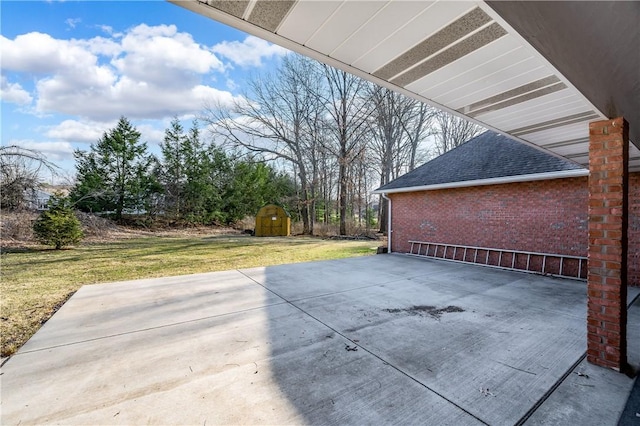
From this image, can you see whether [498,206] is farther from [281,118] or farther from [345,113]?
[281,118]

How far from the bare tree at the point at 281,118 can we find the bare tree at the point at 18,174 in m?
9.85

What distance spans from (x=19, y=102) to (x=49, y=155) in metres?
2.19

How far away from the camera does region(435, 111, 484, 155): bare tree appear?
23344mm

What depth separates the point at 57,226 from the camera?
10.5 metres

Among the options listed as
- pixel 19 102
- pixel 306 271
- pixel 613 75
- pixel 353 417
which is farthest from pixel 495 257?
pixel 19 102

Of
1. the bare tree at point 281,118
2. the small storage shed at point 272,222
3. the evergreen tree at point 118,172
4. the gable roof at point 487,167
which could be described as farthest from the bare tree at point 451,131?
the evergreen tree at point 118,172

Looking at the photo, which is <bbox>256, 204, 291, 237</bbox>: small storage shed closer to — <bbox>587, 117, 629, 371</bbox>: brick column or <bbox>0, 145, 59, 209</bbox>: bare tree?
<bbox>0, 145, 59, 209</bbox>: bare tree

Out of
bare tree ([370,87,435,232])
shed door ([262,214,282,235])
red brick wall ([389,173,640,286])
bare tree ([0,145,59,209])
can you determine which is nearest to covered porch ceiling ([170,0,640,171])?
red brick wall ([389,173,640,286])

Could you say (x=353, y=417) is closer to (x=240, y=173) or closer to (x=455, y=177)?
(x=455, y=177)

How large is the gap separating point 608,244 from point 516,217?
214 inches

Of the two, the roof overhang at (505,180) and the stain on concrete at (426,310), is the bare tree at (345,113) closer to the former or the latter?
the roof overhang at (505,180)

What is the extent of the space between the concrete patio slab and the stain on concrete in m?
0.03

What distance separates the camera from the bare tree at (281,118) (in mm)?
19203

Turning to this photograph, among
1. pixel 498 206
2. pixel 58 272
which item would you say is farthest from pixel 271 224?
pixel 498 206
